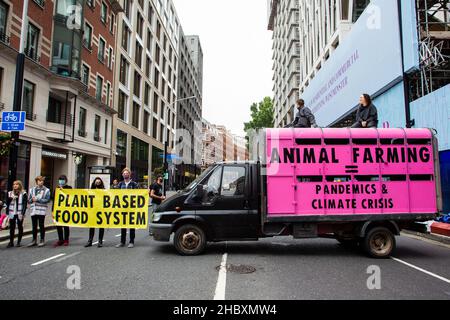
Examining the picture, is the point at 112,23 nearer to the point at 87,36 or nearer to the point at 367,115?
the point at 87,36

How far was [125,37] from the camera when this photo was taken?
115ft

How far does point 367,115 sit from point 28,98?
63.7 feet

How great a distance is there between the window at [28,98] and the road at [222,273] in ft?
44.3

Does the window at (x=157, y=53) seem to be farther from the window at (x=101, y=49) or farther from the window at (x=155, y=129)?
the window at (x=101, y=49)

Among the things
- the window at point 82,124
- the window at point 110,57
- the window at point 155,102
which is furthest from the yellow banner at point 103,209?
the window at point 155,102

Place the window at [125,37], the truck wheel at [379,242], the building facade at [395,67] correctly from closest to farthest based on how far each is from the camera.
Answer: the truck wheel at [379,242] < the building facade at [395,67] < the window at [125,37]

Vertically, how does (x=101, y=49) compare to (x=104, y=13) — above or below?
below

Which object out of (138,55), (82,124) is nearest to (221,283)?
(82,124)

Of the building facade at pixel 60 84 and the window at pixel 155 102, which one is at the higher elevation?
the window at pixel 155 102

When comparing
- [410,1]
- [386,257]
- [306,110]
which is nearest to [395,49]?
[410,1]

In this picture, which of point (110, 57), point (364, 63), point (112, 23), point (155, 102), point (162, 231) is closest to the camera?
point (162, 231)

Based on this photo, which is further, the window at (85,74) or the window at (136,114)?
the window at (136,114)

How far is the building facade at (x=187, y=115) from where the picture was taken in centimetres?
6300
